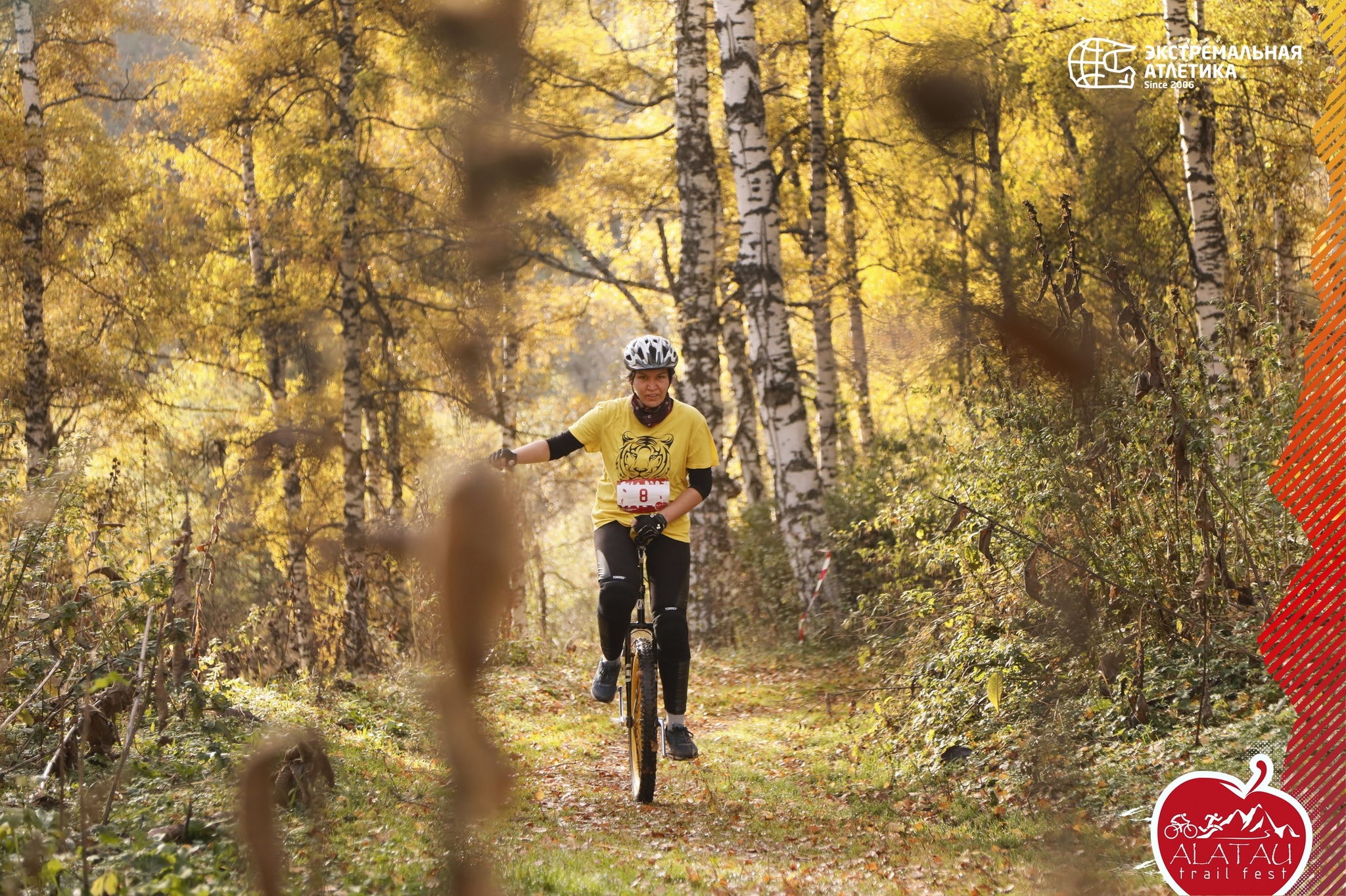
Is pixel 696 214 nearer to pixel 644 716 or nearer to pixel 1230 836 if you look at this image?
pixel 644 716

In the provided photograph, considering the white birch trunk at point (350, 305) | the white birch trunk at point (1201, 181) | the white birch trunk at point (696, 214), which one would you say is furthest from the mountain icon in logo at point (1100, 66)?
the white birch trunk at point (350, 305)

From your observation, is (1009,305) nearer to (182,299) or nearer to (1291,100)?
(1291,100)

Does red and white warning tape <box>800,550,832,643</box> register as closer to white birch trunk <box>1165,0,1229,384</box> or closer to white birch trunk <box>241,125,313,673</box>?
white birch trunk <box>1165,0,1229,384</box>

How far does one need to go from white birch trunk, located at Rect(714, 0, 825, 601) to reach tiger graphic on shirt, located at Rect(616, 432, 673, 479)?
22.0ft

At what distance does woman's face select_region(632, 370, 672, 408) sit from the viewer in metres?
6.41

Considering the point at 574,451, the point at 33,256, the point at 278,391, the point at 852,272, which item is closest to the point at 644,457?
the point at 574,451

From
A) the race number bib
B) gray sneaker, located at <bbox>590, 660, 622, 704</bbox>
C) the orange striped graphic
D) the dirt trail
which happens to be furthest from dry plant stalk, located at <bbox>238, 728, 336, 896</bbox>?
the orange striped graphic

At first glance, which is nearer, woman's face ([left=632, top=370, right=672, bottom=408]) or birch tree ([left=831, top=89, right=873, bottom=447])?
woman's face ([left=632, top=370, right=672, bottom=408])

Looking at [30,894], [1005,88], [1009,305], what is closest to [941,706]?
[30,894]

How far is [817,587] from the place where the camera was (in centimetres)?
1336

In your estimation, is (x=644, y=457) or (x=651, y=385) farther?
(x=644, y=457)

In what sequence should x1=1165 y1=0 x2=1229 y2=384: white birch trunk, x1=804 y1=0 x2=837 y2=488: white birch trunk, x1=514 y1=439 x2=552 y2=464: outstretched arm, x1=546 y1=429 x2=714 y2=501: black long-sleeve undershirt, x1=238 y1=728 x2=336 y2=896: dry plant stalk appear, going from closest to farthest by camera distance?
1. x1=238 y1=728 x2=336 y2=896: dry plant stalk
2. x1=514 y1=439 x2=552 y2=464: outstretched arm
3. x1=546 y1=429 x2=714 y2=501: black long-sleeve undershirt
4. x1=1165 y1=0 x2=1229 y2=384: white birch trunk
5. x1=804 y1=0 x2=837 y2=488: white birch trunk

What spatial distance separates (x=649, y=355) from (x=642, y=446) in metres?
0.54

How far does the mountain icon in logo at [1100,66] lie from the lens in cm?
1836
